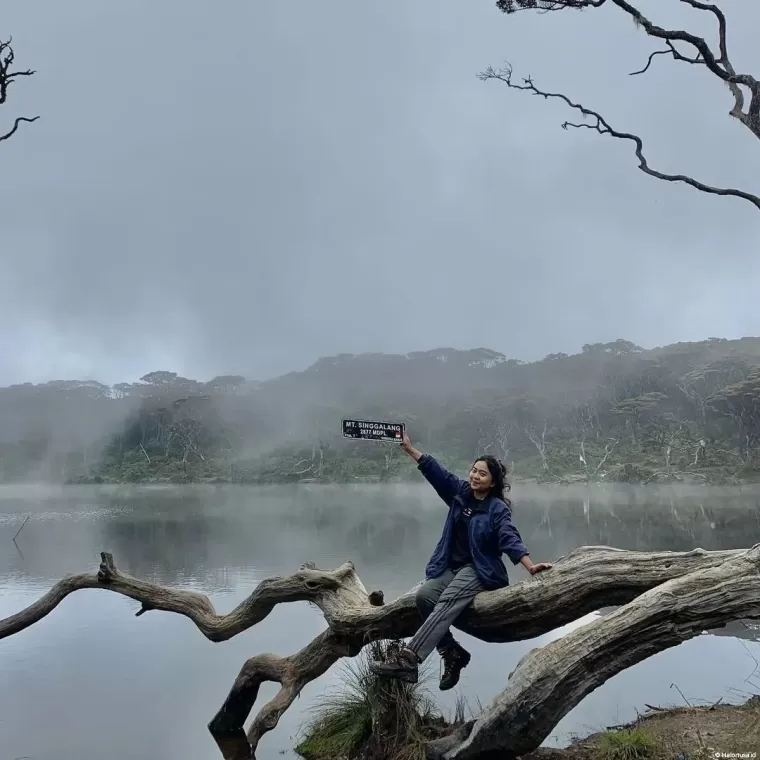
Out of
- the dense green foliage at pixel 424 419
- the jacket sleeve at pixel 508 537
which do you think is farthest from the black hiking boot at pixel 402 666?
the dense green foliage at pixel 424 419

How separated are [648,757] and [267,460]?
5188cm

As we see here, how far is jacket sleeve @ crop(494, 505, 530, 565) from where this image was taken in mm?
2941

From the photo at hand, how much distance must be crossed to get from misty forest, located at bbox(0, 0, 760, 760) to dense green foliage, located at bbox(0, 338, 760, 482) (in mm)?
280

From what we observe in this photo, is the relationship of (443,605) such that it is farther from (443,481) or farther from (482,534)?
(443,481)

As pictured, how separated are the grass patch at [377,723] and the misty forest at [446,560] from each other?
0.01 meters

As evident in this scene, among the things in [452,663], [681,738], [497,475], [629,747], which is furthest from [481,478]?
[681,738]

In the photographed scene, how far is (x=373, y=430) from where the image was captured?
11.1ft

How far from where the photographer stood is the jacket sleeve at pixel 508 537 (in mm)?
2941

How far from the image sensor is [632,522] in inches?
746

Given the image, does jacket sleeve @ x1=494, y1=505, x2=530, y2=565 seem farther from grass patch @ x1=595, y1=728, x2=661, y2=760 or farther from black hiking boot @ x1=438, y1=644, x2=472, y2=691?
grass patch @ x1=595, y1=728, x2=661, y2=760

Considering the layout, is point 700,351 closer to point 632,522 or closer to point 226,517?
point 632,522

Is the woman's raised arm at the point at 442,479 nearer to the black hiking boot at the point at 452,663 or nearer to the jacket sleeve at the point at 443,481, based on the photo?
the jacket sleeve at the point at 443,481

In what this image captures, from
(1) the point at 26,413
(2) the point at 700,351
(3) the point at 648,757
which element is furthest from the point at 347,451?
(3) the point at 648,757

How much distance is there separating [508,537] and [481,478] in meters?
0.32
